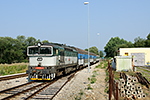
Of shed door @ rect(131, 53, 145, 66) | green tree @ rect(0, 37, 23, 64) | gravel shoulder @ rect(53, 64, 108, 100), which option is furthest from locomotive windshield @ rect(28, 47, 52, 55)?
green tree @ rect(0, 37, 23, 64)

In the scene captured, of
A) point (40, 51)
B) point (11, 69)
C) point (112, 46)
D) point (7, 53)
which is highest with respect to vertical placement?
point (112, 46)

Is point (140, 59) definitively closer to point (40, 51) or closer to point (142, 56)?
point (142, 56)

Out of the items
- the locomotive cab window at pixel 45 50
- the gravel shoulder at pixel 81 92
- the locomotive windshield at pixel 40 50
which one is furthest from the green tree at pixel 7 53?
the gravel shoulder at pixel 81 92

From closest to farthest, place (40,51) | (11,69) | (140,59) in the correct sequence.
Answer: (40,51), (11,69), (140,59)

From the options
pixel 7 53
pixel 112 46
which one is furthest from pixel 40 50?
pixel 112 46

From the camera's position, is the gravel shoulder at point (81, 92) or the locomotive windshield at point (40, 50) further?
the locomotive windshield at point (40, 50)

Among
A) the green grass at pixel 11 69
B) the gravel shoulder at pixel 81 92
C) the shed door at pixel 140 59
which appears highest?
the shed door at pixel 140 59

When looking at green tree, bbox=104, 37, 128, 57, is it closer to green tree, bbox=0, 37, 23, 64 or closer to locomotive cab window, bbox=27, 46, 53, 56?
green tree, bbox=0, 37, 23, 64

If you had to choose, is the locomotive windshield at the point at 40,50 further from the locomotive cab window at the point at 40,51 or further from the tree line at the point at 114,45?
the tree line at the point at 114,45

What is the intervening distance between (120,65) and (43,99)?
14.2 metres

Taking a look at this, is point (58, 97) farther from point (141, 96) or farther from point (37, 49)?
point (37, 49)

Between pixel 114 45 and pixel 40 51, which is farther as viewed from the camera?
pixel 114 45

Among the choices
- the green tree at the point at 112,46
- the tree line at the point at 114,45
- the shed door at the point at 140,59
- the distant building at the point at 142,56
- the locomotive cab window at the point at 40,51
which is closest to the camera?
the locomotive cab window at the point at 40,51

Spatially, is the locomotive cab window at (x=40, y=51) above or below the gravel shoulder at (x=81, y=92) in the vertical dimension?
above
